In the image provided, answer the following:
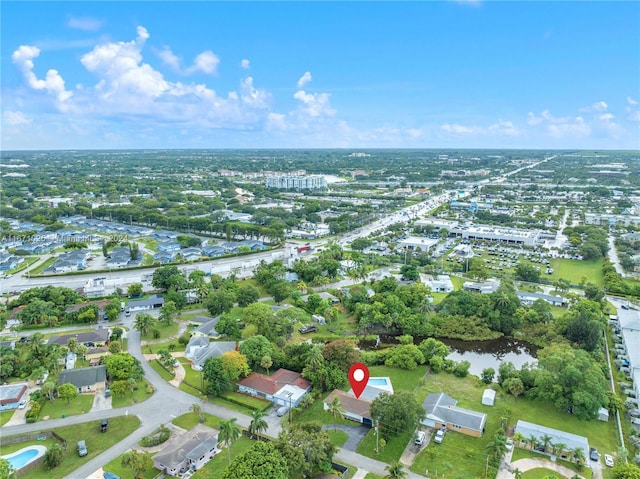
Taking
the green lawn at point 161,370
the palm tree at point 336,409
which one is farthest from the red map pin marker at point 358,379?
the green lawn at point 161,370

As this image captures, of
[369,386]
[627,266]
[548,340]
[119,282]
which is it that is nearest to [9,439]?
[369,386]

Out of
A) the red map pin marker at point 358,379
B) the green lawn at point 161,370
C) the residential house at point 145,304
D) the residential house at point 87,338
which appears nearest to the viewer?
the red map pin marker at point 358,379

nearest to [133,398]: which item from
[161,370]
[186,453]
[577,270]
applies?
[161,370]

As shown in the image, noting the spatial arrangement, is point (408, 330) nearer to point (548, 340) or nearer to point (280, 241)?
point (548, 340)

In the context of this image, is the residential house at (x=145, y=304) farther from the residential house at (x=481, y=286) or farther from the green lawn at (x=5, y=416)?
the residential house at (x=481, y=286)

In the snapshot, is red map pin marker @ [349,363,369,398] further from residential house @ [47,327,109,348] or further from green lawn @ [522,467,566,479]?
residential house @ [47,327,109,348]
